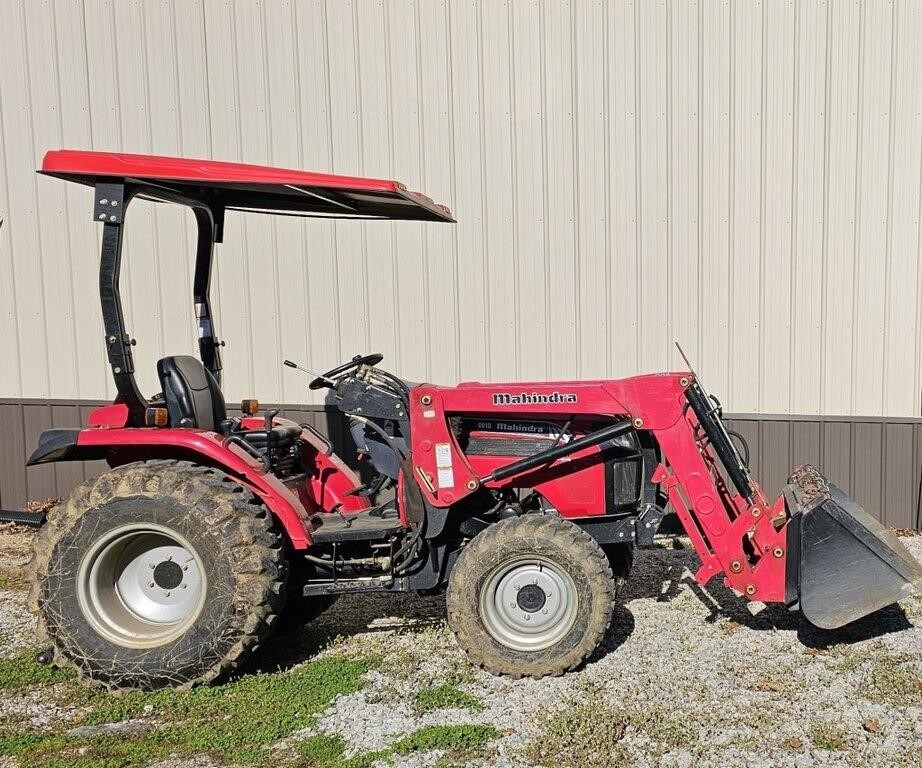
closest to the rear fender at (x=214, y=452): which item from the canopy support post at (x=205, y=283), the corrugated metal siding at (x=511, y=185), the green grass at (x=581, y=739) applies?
the canopy support post at (x=205, y=283)

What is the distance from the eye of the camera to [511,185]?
7348 millimetres

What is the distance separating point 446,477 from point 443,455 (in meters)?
0.11

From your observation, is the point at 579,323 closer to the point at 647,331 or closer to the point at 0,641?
the point at 647,331

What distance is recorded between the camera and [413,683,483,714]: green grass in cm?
396

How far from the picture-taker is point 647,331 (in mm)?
7234

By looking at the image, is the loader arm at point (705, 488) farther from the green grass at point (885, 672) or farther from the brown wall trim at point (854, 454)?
the brown wall trim at point (854, 454)

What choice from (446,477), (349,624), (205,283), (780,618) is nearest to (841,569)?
(780,618)

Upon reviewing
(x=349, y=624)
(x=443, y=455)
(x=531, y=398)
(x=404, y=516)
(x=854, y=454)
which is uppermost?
(x=531, y=398)

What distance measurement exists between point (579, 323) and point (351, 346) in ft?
6.32

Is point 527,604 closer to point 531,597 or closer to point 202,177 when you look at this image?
point 531,597

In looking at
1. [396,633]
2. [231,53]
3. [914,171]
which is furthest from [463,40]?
[396,633]

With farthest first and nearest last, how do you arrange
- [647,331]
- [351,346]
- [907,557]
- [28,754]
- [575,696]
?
[351,346] → [647,331] → [907,557] → [575,696] → [28,754]

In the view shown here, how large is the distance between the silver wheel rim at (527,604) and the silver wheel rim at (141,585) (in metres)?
1.34

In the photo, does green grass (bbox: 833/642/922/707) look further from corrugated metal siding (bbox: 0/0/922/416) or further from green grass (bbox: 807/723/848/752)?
corrugated metal siding (bbox: 0/0/922/416)
